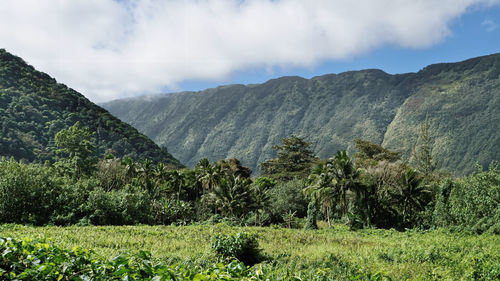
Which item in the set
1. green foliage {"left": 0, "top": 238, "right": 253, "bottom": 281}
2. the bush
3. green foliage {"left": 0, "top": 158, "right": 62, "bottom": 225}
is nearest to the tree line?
green foliage {"left": 0, "top": 158, "right": 62, "bottom": 225}

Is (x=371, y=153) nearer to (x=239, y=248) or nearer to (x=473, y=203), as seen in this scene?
(x=473, y=203)

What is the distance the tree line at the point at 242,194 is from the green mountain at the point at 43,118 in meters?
24.4

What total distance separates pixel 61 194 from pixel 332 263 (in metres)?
17.4

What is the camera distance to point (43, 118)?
73.2 m

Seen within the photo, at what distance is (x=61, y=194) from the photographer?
2086 centimetres

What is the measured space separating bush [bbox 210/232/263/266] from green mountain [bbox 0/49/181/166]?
187ft

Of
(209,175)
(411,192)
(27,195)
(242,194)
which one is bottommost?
(242,194)

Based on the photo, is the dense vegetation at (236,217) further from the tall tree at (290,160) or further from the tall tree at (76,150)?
the tall tree at (290,160)

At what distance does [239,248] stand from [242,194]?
2807 cm

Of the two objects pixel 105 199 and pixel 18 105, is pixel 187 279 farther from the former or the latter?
pixel 18 105

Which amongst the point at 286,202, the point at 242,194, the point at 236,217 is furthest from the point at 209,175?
the point at 286,202

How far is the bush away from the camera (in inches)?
424

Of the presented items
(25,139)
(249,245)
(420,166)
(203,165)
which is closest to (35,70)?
(25,139)

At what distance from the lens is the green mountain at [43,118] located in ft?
201
